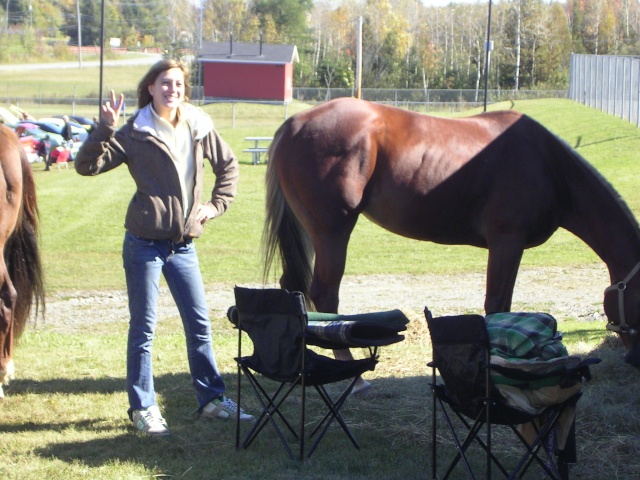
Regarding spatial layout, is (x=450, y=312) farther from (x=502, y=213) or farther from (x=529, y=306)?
(x=502, y=213)

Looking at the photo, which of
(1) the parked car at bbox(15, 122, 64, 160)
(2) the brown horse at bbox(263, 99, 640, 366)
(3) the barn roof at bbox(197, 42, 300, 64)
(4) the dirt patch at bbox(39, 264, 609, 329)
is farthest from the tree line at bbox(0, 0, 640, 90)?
(2) the brown horse at bbox(263, 99, 640, 366)

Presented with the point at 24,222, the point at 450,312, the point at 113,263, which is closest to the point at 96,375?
the point at 24,222

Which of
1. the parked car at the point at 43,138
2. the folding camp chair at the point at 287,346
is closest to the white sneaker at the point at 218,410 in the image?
the folding camp chair at the point at 287,346

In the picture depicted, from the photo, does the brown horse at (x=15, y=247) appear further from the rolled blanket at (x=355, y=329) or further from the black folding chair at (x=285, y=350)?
the rolled blanket at (x=355, y=329)

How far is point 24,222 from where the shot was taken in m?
5.68

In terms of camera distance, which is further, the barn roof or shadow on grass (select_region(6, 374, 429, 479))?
the barn roof

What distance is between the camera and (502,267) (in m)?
5.29

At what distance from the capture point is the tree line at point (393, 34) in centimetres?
5725

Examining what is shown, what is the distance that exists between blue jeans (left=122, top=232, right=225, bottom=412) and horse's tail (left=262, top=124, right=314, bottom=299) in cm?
102

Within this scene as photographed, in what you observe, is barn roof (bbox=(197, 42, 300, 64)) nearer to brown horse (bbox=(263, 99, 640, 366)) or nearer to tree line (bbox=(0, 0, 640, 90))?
tree line (bbox=(0, 0, 640, 90))

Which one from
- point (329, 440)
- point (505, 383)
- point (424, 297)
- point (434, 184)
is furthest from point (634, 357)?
point (424, 297)

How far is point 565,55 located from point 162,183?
2383 inches

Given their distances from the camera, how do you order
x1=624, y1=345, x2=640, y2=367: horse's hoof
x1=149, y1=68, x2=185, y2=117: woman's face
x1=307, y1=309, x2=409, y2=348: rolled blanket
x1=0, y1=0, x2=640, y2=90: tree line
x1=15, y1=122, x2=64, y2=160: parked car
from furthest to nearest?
x1=0, y1=0, x2=640, y2=90: tree line → x1=15, y1=122, x2=64, y2=160: parked car → x1=624, y1=345, x2=640, y2=367: horse's hoof → x1=149, y1=68, x2=185, y2=117: woman's face → x1=307, y1=309, x2=409, y2=348: rolled blanket

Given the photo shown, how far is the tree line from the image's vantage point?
57250 mm
